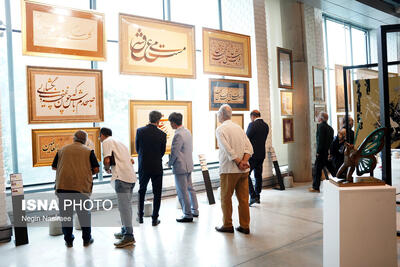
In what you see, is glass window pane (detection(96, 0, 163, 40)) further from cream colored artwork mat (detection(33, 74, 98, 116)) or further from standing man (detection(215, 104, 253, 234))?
standing man (detection(215, 104, 253, 234))

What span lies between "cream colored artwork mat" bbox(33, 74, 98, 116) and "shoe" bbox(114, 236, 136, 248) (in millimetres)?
2117

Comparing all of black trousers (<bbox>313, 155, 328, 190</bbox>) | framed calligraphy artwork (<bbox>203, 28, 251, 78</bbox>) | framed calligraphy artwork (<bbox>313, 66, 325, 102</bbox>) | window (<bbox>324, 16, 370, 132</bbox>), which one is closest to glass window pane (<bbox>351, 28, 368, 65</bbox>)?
window (<bbox>324, 16, 370, 132</bbox>)

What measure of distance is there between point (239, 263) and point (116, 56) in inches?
159

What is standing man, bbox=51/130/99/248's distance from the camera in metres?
3.53

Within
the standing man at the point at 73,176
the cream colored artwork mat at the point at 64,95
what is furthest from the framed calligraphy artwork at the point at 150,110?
the standing man at the point at 73,176

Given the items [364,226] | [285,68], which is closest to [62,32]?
[364,226]

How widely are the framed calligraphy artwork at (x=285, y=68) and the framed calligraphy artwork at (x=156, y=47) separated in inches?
94.8

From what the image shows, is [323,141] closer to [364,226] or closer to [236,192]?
[236,192]

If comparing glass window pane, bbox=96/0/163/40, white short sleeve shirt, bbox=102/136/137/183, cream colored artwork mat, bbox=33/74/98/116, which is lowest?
white short sleeve shirt, bbox=102/136/137/183

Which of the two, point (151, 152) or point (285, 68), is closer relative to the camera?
point (151, 152)

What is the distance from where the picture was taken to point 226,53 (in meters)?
6.69

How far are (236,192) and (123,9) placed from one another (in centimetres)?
385

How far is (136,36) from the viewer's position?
18.0 ft

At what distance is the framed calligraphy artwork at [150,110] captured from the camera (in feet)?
17.8
